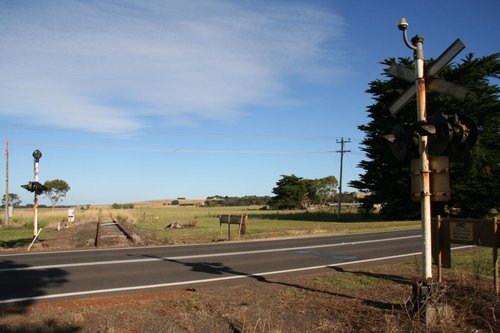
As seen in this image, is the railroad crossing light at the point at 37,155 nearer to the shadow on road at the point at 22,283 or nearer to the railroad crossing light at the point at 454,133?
the shadow on road at the point at 22,283

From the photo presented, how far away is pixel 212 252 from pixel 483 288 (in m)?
9.44

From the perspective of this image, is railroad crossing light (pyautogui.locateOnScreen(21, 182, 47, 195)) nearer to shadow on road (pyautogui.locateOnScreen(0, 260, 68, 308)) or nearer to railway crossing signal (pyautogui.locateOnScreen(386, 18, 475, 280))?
shadow on road (pyautogui.locateOnScreen(0, 260, 68, 308))

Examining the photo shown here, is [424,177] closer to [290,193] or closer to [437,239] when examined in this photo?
[437,239]

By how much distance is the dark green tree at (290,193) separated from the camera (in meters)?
95.5

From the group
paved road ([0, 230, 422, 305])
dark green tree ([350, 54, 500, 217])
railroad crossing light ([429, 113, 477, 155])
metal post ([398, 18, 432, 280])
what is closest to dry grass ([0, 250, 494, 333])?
metal post ([398, 18, 432, 280])

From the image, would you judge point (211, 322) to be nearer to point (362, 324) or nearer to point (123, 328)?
point (123, 328)

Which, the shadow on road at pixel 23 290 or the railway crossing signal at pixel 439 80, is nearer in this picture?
the shadow on road at pixel 23 290

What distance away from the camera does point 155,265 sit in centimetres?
1264

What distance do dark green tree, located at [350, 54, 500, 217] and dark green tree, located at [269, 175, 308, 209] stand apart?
4902 centimetres

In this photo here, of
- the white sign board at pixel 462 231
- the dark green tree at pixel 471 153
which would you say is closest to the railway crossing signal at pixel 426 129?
the white sign board at pixel 462 231

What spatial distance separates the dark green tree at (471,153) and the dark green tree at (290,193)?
49.0 metres

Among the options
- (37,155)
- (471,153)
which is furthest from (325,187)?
(37,155)

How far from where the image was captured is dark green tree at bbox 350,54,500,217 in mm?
39250

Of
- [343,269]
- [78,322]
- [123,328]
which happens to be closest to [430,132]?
[123,328]
